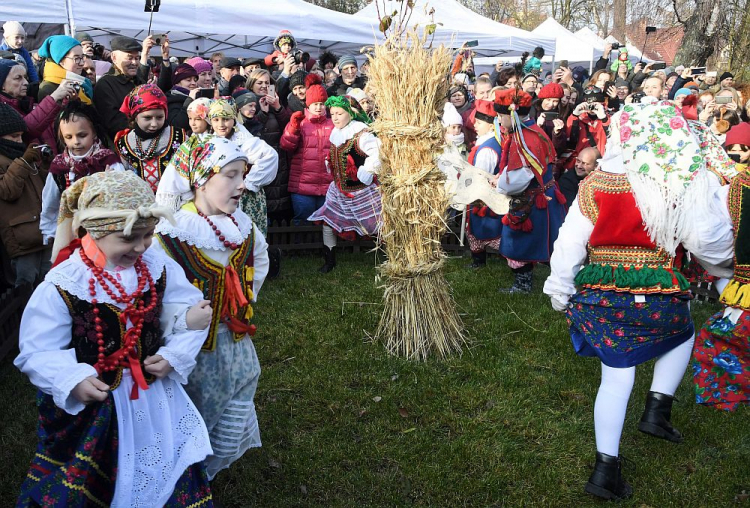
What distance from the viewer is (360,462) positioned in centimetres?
362

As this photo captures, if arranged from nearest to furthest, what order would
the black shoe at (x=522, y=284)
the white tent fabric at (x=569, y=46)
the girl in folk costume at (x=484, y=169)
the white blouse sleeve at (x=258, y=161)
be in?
1. the white blouse sleeve at (x=258, y=161)
2. the girl in folk costume at (x=484, y=169)
3. the black shoe at (x=522, y=284)
4. the white tent fabric at (x=569, y=46)

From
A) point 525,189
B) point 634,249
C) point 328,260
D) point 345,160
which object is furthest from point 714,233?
point 328,260

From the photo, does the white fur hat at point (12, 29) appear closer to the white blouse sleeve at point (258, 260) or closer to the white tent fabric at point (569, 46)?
the white blouse sleeve at point (258, 260)

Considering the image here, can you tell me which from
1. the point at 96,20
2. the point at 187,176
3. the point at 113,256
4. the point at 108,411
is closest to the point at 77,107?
the point at 187,176

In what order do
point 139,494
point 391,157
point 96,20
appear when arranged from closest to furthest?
point 139,494, point 391,157, point 96,20

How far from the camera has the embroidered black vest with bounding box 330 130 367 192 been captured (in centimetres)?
644

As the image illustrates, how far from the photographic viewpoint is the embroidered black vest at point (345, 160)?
644cm

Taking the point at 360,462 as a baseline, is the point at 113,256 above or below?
above

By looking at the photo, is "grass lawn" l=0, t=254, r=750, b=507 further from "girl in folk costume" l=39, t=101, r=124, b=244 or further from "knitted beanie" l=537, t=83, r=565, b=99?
"knitted beanie" l=537, t=83, r=565, b=99

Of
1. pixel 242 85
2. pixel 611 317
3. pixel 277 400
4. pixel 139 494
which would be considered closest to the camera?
pixel 139 494

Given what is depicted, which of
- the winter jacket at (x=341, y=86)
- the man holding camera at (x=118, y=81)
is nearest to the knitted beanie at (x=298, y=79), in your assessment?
the winter jacket at (x=341, y=86)

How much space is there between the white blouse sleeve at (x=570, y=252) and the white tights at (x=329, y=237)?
3.90 meters

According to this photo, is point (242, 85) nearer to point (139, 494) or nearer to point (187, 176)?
point (187, 176)

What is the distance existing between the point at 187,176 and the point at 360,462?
1796 millimetres
